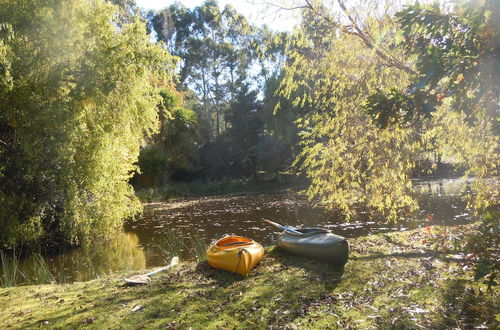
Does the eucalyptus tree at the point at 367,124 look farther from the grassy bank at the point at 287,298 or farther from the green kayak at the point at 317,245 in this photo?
the grassy bank at the point at 287,298

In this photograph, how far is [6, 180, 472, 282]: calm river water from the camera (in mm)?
7742

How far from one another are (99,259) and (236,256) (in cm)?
497

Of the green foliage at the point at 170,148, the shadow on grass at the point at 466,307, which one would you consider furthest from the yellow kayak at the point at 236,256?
the green foliage at the point at 170,148

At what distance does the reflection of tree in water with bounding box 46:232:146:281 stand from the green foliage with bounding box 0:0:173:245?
48cm

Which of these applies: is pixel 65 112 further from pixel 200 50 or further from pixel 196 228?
pixel 200 50

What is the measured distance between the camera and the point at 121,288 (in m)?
4.53

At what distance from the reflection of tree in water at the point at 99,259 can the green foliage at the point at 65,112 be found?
479 mm

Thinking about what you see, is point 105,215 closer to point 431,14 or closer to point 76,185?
point 76,185

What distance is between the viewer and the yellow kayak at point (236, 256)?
15.3ft

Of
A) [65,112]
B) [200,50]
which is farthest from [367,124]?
[200,50]

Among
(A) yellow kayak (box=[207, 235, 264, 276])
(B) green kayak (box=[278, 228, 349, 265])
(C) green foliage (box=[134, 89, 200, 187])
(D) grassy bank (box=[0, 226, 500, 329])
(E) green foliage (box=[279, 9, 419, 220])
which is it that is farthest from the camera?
(C) green foliage (box=[134, 89, 200, 187])

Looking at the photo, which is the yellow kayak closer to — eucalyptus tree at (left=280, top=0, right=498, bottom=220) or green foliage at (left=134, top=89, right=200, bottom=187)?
eucalyptus tree at (left=280, top=0, right=498, bottom=220)

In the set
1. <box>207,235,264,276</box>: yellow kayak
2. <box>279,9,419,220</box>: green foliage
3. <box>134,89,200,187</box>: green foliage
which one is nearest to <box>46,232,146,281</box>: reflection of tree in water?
<box>207,235,264,276</box>: yellow kayak

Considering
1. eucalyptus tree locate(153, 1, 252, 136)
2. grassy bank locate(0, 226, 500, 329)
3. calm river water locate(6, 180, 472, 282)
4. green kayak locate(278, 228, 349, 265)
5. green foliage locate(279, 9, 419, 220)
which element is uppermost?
eucalyptus tree locate(153, 1, 252, 136)
